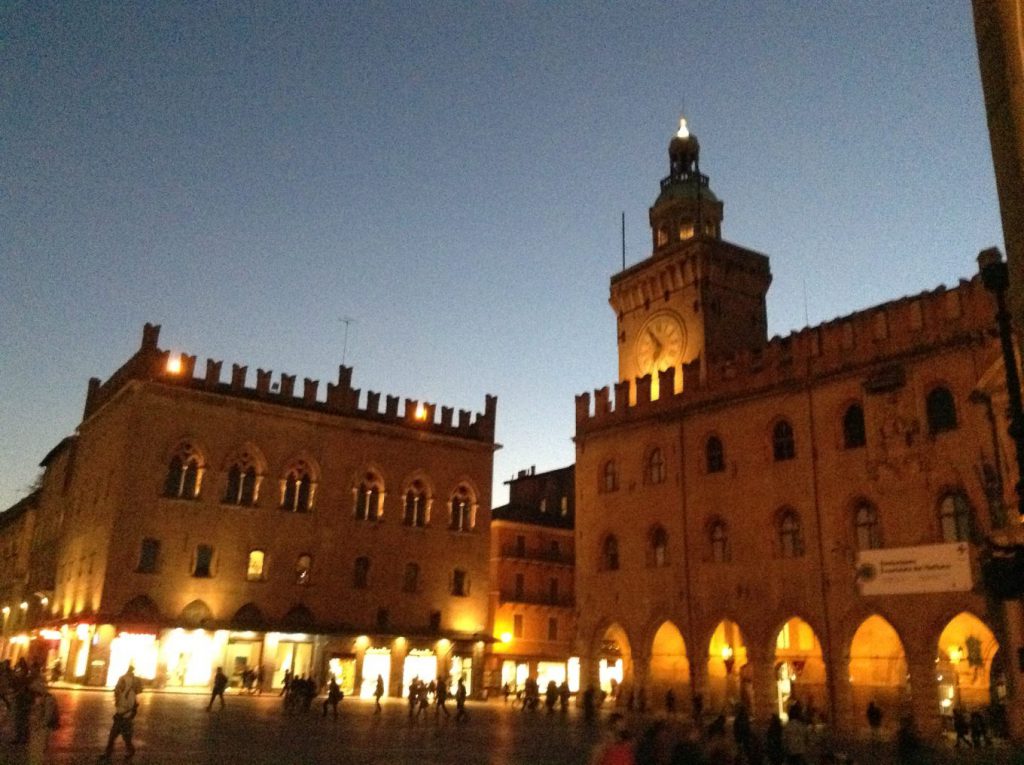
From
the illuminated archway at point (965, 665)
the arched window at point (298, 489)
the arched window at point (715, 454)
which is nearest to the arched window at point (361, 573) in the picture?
the arched window at point (298, 489)

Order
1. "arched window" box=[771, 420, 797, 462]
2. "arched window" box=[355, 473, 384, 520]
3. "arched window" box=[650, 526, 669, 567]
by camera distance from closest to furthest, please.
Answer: "arched window" box=[771, 420, 797, 462] → "arched window" box=[650, 526, 669, 567] → "arched window" box=[355, 473, 384, 520]

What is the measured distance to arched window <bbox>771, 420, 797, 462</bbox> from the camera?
92.5 feet

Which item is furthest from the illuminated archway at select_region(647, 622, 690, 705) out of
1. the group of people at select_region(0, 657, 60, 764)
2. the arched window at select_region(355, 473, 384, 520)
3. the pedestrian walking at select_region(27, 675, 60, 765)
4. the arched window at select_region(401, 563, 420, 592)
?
the pedestrian walking at select_region(27, 675, 60, 765)

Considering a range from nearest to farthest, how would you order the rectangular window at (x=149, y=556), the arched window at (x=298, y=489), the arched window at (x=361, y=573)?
the rectangular window at (x=149, y=556) < the arched window at (x=298, y=489) < the arched window at (x=361, y=573)

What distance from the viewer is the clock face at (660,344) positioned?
38.1 m

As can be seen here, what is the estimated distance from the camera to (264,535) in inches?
1336

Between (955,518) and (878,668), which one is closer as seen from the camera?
(955,518)

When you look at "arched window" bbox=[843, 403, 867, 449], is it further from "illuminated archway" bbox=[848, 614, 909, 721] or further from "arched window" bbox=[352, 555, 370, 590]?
"arched window" bbox=[352, 555, 370, 590]

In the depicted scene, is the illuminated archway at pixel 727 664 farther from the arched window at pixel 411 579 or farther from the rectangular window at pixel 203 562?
the rectangular window at pixel 203 562

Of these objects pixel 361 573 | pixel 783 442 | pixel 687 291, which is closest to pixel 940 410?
pixel 783 442

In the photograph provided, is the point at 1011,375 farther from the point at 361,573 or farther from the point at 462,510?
the point at 462,510

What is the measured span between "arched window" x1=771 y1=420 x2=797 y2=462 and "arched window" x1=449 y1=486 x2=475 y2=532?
592 inches

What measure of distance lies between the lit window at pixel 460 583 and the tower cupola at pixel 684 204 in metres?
16.3

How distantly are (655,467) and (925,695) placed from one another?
1203cm
